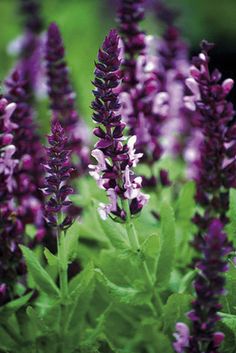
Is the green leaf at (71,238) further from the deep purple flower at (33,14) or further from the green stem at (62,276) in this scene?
the deep purple flower at (33,14)

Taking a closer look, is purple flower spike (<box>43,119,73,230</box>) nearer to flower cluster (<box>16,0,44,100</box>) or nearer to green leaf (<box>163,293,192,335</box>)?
green leaf (<box>163,293,192,335</box>)

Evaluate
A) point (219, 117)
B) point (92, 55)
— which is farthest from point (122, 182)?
point (92, 55)

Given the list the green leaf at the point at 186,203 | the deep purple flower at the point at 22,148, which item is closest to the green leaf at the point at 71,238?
the deep purple flower at the point at 22,148

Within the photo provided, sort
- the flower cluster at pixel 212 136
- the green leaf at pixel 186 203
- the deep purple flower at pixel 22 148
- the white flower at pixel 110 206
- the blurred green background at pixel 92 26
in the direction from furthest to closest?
the blurred green background at pixel 92 26
the green leaf at pixel 186 203
the deep purple flower at pixel 22 148
the flower cluster at pixel 212 136
the white flower at pixel 110 206

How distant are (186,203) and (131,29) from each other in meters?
0.45

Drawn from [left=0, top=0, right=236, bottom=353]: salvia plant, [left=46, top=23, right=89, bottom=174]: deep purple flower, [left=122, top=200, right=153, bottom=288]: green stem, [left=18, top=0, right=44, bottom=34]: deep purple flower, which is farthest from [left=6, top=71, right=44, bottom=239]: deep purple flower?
[left=18, top=0, right=44, bottom=34]: deep purple flower

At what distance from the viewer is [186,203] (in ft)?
5.10

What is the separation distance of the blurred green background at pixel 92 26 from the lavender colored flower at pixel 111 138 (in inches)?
83.4

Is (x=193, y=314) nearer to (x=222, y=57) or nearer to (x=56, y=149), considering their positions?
(x=56, y=149)

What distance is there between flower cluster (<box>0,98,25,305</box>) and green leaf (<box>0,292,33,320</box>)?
0.08 ft

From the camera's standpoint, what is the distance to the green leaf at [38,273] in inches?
46.0

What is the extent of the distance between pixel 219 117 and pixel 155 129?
353 mm

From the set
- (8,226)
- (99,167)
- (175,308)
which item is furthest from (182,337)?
(8,226)

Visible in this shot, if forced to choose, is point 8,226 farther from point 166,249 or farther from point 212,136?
point 212,136
